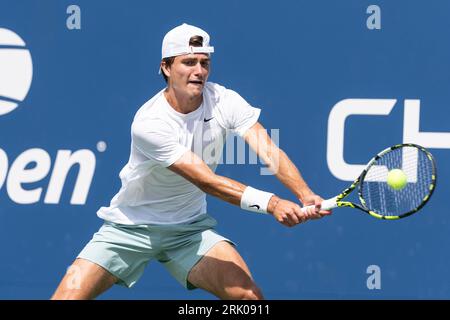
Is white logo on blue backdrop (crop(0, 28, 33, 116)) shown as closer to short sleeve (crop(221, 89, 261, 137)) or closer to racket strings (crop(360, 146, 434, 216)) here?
short sleeve (crop(221, 89, 261, 137))

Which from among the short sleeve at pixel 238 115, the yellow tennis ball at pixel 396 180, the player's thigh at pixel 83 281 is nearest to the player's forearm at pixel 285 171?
the short sleeve at pixel 238 115

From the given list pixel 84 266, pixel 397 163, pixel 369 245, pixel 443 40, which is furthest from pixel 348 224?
pixel 84 266

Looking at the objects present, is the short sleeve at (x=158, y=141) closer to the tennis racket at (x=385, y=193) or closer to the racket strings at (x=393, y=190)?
the tennis racket at (x=385, y=193)

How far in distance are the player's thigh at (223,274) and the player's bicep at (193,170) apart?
1.35 ft

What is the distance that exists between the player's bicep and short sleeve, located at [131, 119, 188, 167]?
25mm

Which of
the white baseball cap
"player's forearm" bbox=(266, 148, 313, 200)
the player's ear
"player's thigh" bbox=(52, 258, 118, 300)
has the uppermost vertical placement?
the white baseball cap

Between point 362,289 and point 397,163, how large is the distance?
90 centimetres

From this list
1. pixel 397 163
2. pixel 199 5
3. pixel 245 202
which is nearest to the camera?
pixel 245 202

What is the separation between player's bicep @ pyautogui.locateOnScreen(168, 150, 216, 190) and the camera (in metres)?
5.98

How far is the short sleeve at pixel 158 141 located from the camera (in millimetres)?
6066

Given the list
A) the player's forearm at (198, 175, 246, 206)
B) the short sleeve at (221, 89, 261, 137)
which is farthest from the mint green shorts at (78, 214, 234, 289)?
the short sleeve at (221, 89, 261, 137)

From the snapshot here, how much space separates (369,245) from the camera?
7.23 metres

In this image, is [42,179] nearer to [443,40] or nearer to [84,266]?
[84,266]

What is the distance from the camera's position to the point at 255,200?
232 inches
